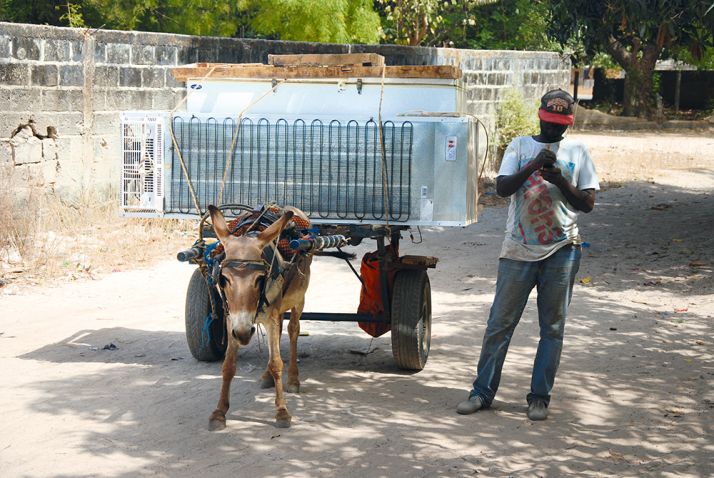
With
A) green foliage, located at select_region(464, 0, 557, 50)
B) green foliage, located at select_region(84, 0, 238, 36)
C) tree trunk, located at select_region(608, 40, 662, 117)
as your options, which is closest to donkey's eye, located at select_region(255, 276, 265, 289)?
green foliage, located at select_region(84, 0, 238, 36)

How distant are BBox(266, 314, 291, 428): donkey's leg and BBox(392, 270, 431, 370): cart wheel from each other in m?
1.20

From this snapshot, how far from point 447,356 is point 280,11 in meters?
14.6

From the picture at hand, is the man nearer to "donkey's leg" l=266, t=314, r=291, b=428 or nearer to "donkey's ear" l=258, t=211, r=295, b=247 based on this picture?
"donkey's leg" l=266, t=314, r=291, b=428

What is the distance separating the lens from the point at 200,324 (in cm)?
774

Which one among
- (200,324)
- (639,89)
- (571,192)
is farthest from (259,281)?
(639,89)

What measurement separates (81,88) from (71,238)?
6.86 ft

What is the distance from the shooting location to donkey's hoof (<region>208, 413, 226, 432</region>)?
6.24 metres

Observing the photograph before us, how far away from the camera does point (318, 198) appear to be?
743 cm

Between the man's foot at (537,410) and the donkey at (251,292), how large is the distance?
1.53 metres

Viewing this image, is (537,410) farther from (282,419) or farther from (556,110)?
(556,110)

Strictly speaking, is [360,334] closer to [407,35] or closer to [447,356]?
[447,356]

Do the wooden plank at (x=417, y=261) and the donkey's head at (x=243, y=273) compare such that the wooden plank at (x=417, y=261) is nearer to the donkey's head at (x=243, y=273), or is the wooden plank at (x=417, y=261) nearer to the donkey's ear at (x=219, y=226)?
the donkey's head at (x=243, y=273)

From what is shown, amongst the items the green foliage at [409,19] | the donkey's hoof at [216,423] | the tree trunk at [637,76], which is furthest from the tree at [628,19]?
the tree trunk at [637,76]

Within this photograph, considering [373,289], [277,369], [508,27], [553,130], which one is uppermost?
[508,27]
